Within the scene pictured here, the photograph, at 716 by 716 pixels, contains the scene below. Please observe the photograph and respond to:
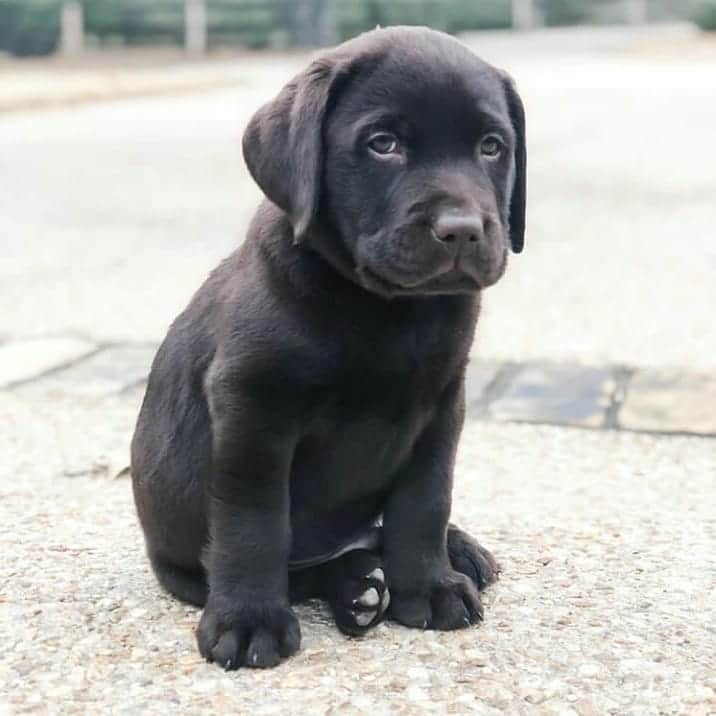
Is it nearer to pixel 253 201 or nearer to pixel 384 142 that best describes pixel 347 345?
pixel 384 142

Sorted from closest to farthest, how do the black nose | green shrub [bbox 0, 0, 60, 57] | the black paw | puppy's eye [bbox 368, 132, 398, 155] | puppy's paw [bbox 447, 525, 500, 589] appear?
the black nose
puppy's eye [bbox 368, 132, 398, 155]
the black paw
puppy's paw [bbox 447, 525, 500, 589]
green shrub [bbox 0, 0, 60, 57]

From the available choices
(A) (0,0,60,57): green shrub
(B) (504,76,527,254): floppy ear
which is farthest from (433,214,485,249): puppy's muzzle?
(A) (0,0,60,57): green shrub

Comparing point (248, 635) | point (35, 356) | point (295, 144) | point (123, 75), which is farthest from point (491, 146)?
point (123, 75)

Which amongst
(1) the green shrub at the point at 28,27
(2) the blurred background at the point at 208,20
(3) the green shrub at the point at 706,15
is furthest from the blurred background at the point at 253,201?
(3) the green shrub at the point at 706,15

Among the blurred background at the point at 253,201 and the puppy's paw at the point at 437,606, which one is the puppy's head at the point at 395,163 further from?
the blurred background at the point at 253,201

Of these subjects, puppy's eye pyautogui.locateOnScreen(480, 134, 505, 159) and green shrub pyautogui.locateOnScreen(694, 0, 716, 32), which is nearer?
puppy's eye pyautogui.locateOnScreen(480, 134, 505, 159)

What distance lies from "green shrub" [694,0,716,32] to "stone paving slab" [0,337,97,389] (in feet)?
113

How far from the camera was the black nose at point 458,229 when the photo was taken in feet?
7.88

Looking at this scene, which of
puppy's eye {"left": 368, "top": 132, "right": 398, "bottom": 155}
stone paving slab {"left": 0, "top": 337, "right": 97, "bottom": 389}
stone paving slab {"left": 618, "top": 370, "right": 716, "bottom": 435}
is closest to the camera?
puppy's eye {"left": 368, "top": 132, "right": 398, "bottom": 155}

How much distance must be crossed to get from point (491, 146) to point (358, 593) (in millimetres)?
944

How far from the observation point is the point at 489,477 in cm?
402

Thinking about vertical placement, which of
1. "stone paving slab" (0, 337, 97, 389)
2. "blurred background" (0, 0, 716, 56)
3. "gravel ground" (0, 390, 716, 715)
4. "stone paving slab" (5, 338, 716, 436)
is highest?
"gravel ground" (0, 390, 716, 715)

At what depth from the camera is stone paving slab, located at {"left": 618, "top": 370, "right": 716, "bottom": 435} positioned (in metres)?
4.54

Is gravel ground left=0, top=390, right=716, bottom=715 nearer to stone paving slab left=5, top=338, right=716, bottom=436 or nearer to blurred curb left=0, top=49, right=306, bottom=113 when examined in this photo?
stone paving slab left=5, top=338, right=716, bottom=436
